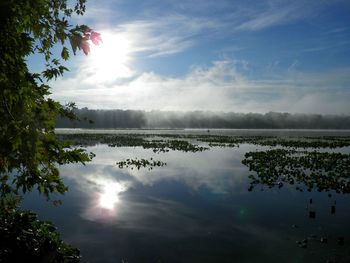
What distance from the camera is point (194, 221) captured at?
14797 millimetres

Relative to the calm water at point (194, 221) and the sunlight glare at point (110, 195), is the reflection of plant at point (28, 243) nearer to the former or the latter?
the calm water at point (194, 221)

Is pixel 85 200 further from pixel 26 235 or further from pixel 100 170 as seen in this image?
pixel 100 170

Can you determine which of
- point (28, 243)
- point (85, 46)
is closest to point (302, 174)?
point (28, 243)

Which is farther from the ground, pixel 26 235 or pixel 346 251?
pixel 26 235

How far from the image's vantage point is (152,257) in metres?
11.0

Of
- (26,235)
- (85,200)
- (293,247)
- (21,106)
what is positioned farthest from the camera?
(85,200)

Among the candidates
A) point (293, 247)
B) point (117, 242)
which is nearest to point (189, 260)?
point (117, 242)

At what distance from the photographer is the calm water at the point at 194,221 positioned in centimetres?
1134

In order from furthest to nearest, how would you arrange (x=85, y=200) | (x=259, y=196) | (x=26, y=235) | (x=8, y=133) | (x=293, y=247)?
(x=259, y=196) → (x=85, y=200) → (x=293, y=247) → (x=26, y=235) → (x=8, y=133)

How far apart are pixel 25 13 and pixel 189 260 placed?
317 inches

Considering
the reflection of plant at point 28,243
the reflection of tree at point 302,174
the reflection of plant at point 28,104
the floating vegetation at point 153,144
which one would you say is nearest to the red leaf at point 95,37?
the reflection of plant at point 28,104

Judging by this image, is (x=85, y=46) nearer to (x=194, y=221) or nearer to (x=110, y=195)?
(x=194, y=221)

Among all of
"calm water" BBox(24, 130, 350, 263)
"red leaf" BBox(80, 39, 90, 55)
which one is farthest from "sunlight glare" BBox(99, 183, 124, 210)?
"red leaf" BBox(80, 39, 90, 55)

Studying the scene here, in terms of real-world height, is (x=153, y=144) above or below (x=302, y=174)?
above
